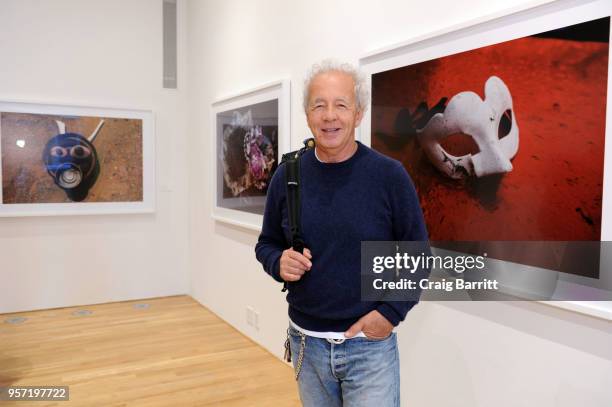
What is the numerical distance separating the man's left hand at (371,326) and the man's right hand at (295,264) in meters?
0.22

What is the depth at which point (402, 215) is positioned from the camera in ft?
4.95

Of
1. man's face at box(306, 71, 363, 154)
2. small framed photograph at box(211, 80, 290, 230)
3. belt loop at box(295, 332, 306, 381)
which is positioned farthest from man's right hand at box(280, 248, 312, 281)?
small framed photograph at box(211, 80, 290, 230)

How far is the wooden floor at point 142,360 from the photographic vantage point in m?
3.37

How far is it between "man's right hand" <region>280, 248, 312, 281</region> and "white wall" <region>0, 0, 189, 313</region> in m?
4.62

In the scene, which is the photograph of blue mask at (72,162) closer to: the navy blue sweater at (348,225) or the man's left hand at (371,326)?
the navy blue sweater at (348,225)

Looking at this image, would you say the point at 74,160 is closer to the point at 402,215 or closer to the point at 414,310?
the point at 414,310

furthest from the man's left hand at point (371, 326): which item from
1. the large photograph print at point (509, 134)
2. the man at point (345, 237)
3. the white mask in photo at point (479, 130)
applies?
the white mask in photo at point (479, 130)

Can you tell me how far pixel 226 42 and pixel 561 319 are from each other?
398 cm

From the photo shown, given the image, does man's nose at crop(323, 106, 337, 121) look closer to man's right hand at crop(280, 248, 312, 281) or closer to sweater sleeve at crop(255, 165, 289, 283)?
sweater sleeve at crop(255, 165, 289, 283)

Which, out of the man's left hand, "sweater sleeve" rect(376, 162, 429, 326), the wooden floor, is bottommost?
the wooden floor

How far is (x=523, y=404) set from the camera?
2045 millimetres

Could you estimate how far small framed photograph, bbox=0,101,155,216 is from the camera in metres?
5.22

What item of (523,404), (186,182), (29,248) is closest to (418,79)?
(523,404)

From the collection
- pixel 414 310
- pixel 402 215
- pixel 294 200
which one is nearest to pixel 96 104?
pixel 414 310
